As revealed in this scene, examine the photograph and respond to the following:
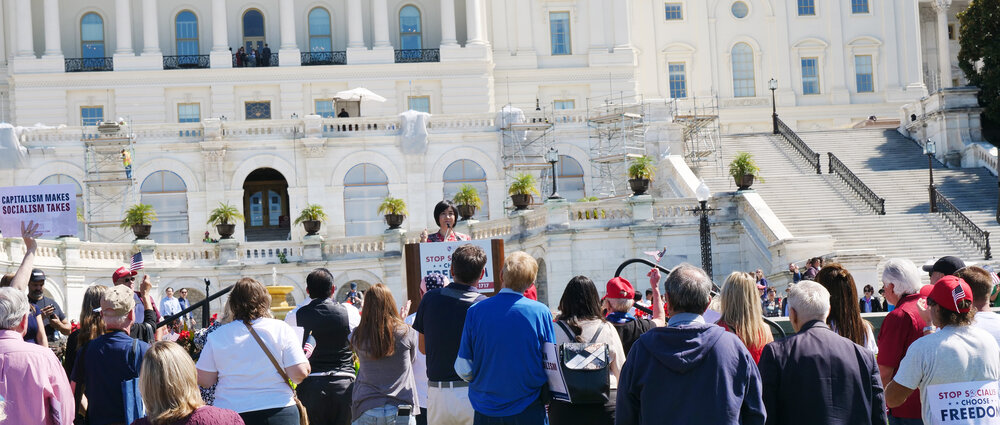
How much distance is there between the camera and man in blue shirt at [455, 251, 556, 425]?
9766 millimetres

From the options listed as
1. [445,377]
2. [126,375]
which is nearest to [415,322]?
[445,377]

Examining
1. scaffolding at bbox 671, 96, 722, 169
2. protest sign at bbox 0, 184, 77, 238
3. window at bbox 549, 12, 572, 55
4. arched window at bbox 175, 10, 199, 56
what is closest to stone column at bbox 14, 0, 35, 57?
arched window at bbox 175, 10, 199, 56

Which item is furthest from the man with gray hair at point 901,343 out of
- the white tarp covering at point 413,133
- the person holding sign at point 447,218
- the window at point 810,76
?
the window at point 810,76

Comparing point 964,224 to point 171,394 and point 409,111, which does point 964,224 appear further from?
point 171,394

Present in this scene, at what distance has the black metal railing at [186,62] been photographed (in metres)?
59.5

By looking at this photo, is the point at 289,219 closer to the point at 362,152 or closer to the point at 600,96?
the point at 362,152

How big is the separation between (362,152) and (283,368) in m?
37.6

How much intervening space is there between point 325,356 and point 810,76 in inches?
2233

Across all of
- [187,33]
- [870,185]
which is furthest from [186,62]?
[870,185]

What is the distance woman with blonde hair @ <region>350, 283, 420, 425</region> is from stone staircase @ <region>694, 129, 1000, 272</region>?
2242cm

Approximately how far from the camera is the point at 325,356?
11.4 meters

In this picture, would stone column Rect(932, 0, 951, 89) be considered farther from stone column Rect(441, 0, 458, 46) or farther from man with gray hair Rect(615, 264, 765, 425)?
man with gray hair Rect(615, 264, 765, 425)

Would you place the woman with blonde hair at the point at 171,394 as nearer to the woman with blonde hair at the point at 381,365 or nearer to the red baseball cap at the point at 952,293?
the woman with blonde hair at the point at 381,365

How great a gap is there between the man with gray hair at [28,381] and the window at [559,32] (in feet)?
176
